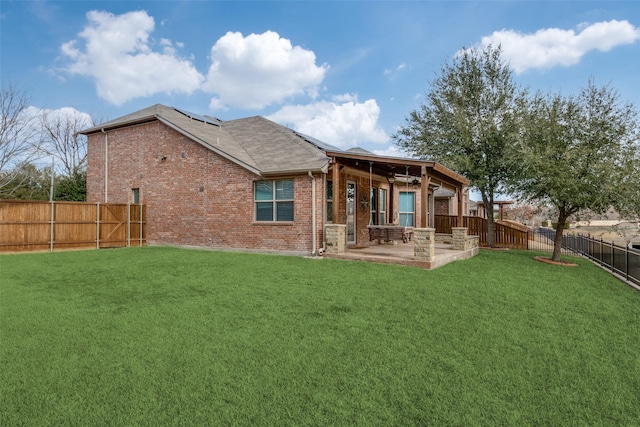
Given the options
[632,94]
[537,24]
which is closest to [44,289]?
[537,24]

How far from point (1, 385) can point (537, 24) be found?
55.5 feet

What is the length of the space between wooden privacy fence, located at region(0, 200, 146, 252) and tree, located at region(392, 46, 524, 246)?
15.2 meters

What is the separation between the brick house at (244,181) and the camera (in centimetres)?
1147

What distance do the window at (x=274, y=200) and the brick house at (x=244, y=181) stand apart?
0.04 metres

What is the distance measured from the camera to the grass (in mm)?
2697

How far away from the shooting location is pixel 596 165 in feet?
36.6

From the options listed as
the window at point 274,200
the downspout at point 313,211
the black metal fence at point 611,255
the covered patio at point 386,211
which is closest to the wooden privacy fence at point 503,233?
the black metal fence at point 611,255

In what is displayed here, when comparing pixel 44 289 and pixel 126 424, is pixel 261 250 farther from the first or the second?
pixel 126 424

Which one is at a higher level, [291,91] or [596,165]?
[291,91]

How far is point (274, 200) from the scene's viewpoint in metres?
12.2

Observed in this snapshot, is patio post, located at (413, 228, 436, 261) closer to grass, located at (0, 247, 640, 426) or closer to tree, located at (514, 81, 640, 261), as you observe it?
grass, located at (0, 247, 640, 426)

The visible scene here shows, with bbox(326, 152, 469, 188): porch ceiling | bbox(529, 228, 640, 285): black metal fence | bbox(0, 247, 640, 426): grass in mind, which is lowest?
bbox(0, 247, 640, 426): grass

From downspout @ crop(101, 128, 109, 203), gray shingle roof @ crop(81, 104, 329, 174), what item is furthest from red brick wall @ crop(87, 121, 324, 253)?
gray shingle roof @ crop(81, 104, 329, 174)

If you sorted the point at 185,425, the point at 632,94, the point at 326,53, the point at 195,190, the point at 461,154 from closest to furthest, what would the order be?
the point at 185,425 < the point at 632,94 < the point at 195,190 < the point at 326,53 < the point at 461,154
